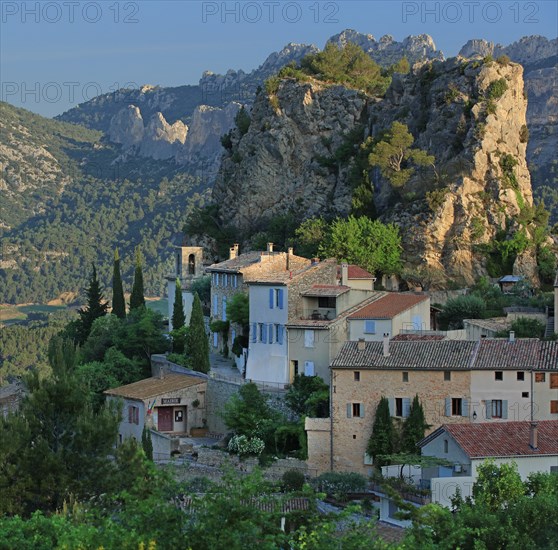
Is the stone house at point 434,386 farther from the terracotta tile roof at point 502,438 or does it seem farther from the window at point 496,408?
the terracotta tile roof at point 502,438

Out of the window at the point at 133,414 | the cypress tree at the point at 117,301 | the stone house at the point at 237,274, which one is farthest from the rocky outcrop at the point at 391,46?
the window at the point at 133,414

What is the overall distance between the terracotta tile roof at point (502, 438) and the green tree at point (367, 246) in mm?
21918

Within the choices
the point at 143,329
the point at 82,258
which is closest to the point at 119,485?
the point at 143,329

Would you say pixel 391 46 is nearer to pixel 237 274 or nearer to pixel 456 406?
pixel 237 274

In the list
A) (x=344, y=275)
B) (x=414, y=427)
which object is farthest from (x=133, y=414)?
(x=414, y=427)

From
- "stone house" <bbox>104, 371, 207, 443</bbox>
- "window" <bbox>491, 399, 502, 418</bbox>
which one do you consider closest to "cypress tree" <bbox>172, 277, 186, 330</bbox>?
"stone house" <bbox>104, 371, 207, 443</bbox>

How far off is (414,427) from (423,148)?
95.7 feet

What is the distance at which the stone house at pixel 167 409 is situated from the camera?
63062 millimetres

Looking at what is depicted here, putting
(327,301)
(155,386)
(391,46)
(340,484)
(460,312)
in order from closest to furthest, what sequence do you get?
1. (340,484)
2. (327,301)
3. (155,386)
4. (460,312)
5. (391,46)

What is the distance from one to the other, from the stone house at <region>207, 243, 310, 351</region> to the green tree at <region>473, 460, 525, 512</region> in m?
23.3

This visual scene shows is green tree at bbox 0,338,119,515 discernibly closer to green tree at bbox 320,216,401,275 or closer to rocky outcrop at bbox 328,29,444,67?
green tree at bbox 320,216,401,275

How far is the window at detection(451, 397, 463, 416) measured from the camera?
177 feet

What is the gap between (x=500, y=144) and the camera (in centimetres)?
7731

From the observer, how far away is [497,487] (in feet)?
145
